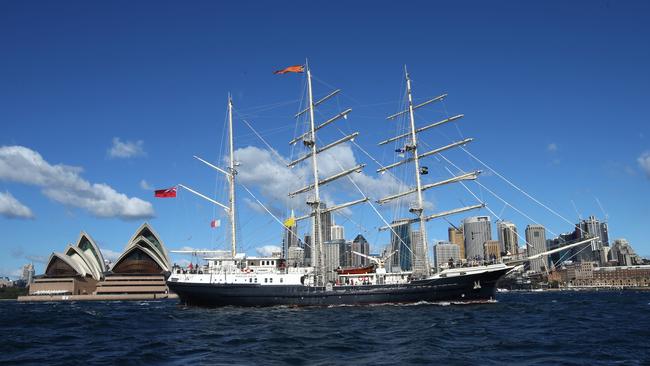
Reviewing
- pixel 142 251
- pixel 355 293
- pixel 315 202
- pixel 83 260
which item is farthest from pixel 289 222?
pixel 83 260

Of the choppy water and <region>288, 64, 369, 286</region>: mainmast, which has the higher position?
<region>288, 64, 369, 286</region>: mainmast

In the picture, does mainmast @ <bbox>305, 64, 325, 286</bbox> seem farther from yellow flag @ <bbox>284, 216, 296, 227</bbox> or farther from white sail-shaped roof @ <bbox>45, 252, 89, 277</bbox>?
white sail-shaped roof @ <bbox>45, 252, 89, 277</bbox>

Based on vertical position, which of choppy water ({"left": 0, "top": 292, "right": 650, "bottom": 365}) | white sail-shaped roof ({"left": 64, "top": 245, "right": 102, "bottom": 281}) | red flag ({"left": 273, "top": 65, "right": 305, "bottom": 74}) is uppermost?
red flag ({"left": 273, "top": 65, "right": 305, "bottom": 74})

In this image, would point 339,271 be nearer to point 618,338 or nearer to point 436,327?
point 436,327

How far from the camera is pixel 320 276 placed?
221 feet

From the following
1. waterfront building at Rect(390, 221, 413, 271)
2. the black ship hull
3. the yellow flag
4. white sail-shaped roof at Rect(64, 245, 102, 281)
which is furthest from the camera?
white sail-shaped roof at Rect(64, 245, 102, 281)

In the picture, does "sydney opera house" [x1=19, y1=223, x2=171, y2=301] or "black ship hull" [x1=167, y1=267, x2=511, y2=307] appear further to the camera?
"sydney opera house" [x1=19, y1=223, x2=171, y2=301]

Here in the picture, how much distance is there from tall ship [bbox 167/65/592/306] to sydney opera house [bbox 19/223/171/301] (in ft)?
333

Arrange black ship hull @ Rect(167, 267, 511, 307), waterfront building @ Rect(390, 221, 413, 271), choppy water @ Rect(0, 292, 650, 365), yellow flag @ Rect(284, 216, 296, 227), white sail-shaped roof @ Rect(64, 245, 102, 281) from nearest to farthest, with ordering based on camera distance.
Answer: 1. choppy water @ Rect(0, 292, 650, 365)
2. black ship hull @ Rect(167, 267, 511, 307)
3. yellow flag @ Rect(284, 216, 296, 227)
4. waterfront building @ Rect(390, 221, 413, 271)
5. white sail-shaped roof @ Rect(64, 245, 102, 281)

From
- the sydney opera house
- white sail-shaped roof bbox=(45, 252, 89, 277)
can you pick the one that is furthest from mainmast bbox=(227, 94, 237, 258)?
white sail-shaped roof bbox=(45, 252, 89, 277)

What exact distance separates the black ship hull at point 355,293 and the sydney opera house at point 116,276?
106m

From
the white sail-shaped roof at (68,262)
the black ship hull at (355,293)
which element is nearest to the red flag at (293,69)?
the black ship hull at (355,293)

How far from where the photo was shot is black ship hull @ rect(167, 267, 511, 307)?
202 feet

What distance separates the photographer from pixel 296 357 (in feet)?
79.2
